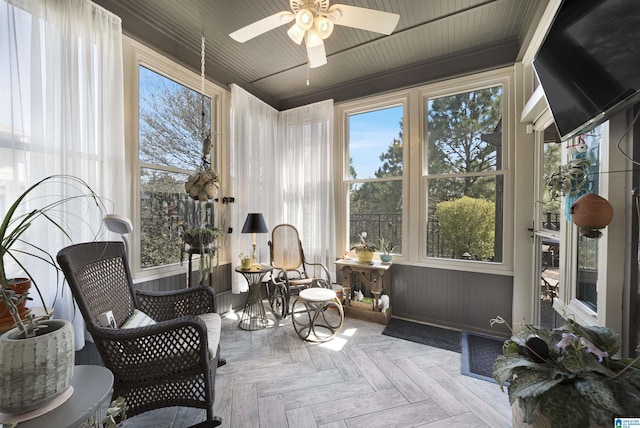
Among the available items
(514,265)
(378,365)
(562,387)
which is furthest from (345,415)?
(514,265)

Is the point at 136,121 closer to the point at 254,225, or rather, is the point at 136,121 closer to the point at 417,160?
the point at 254,225

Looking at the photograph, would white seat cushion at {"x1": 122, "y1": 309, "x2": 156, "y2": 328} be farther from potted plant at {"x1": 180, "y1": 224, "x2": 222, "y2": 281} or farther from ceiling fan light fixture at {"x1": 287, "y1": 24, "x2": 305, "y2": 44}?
ceiling fan light fixture at {"x1": 287, "y1": 24, "x2": 305, "y2": 44}

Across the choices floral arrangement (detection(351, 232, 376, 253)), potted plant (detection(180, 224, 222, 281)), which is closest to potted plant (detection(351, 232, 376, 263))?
floral arrangement (detection(351, 232, 376, 253))

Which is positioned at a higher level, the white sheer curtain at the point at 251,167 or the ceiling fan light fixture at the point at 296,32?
the ceiling fan light fixture at the point at 296,32

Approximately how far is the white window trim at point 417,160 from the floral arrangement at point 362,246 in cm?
19

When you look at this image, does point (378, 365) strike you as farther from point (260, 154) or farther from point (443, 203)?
point (260, 154)

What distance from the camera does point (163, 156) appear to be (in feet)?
8.28

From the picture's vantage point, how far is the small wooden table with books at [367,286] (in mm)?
2992

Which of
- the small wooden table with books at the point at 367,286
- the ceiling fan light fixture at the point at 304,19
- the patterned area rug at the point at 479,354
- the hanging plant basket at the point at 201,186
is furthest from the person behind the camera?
the small wooden table with books at the point at 367,286

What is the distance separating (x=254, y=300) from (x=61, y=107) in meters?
2.30

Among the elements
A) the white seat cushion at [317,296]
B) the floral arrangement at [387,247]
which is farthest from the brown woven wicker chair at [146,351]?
the floral arrangement at [387,247]

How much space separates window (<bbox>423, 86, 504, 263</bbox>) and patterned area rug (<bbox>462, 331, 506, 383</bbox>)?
80cm

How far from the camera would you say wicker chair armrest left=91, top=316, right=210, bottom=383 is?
136 cm

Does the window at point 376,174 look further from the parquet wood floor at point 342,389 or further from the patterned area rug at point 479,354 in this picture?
the parquet wood floor at point 342,389
